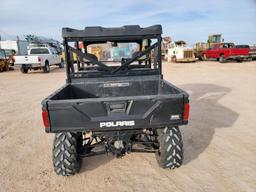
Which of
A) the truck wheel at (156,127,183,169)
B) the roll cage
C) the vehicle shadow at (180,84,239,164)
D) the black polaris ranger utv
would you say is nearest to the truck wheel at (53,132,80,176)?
the black polaris ranger utv

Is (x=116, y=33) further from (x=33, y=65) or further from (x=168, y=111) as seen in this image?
(x=33, y=65)

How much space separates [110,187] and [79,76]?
6.74 feet

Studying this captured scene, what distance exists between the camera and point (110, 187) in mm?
3004

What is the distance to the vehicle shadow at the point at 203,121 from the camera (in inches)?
160

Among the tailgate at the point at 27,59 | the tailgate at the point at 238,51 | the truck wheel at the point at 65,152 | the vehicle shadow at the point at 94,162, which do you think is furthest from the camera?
the tailgate at the point at 238,51

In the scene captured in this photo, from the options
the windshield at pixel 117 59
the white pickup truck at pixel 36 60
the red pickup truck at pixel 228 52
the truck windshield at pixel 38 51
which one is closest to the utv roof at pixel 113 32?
the windshield at pixel 117 59

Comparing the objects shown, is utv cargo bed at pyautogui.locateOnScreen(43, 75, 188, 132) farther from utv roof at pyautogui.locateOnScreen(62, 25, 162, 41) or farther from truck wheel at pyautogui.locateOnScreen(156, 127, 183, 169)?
utv roof at pyautogui.locateOnScreen(62, 25, 162, 41)

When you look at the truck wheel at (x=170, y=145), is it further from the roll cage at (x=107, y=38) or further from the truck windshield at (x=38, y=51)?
the truck windshield at (x=38, y=51)

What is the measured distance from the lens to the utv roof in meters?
3.68

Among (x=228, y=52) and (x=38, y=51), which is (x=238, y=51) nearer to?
(x=228, y=52)

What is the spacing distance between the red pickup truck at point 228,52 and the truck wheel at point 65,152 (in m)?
22.0

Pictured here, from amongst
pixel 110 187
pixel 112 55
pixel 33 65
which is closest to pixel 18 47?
pixel 33 65

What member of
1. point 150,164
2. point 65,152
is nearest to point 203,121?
point 150,164

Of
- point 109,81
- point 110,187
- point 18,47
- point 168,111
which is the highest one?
point 18,47
